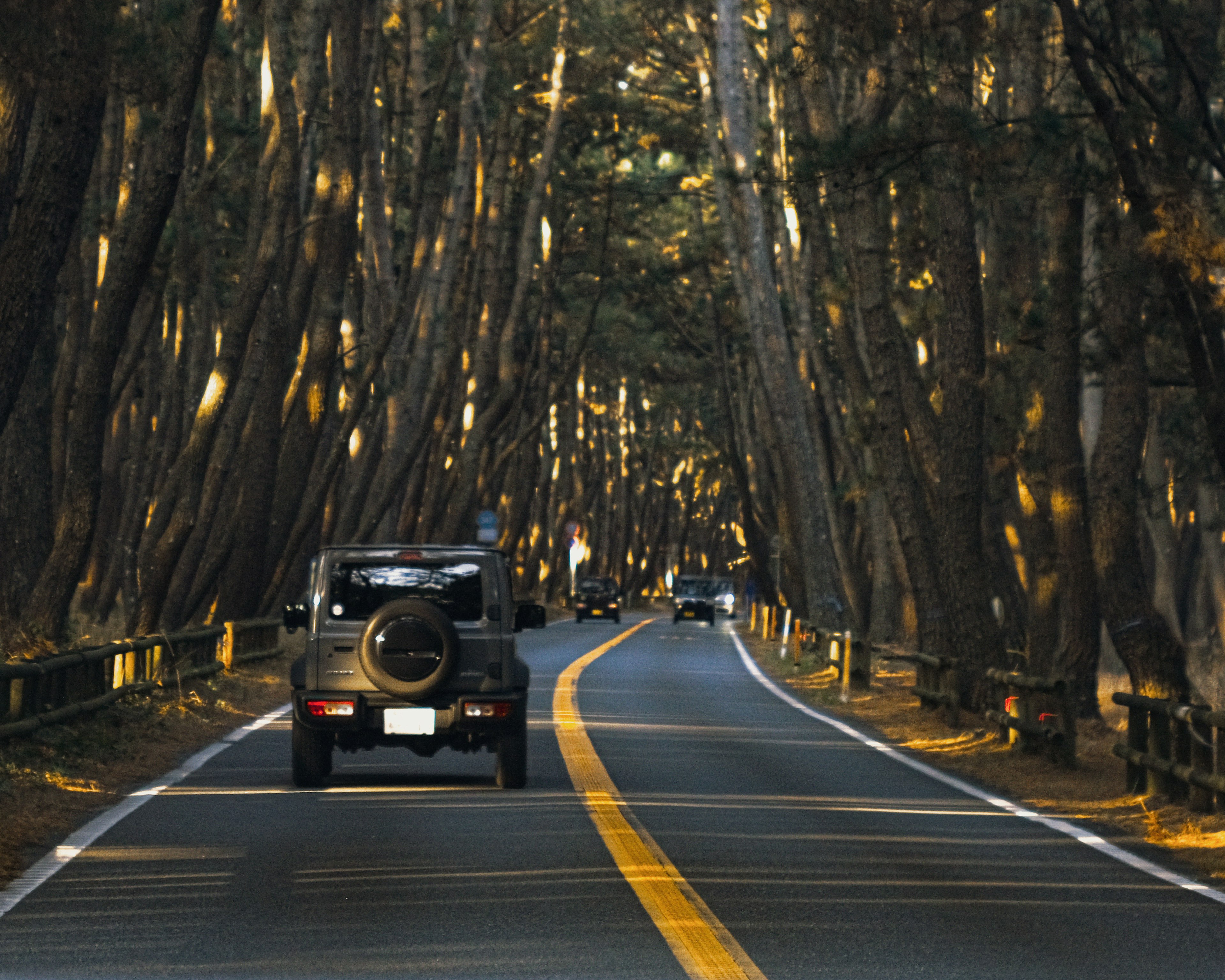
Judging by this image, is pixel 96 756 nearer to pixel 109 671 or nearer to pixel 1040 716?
pixel 109 671

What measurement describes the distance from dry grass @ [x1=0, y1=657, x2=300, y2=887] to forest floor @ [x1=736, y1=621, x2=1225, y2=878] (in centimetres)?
712

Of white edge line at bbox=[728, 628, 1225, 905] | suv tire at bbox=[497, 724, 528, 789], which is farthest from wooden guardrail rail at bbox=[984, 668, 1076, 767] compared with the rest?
suv tire at bbox=[497, 724, 528, 789]

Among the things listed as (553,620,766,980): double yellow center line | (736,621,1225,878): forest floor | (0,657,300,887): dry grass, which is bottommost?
(736,621,1225,878): forest floor

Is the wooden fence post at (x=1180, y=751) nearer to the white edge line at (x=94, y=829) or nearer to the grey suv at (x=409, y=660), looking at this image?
the grey suv at (x=409, y=660)

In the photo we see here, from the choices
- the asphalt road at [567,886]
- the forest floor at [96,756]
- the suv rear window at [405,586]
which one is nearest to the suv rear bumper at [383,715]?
the asphalt road at [567,886]

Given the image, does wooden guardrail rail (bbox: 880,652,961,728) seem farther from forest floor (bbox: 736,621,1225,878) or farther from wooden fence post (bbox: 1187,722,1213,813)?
wooden fence post (bbox: 1187,722,1213,813)

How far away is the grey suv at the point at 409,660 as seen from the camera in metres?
15.4

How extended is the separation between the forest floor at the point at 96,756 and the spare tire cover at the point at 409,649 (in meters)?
2.14

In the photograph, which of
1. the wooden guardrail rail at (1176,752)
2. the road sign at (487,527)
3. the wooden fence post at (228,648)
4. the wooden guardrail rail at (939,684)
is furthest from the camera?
the road sign at (487,527)

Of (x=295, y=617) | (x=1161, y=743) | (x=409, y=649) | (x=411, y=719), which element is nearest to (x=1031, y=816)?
(x=1161, y=743)

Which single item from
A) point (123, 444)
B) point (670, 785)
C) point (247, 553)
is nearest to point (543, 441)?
point (123, 444)

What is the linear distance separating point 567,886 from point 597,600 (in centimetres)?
6093

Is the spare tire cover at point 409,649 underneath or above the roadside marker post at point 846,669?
above

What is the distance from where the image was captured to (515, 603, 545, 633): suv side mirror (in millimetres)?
16312
